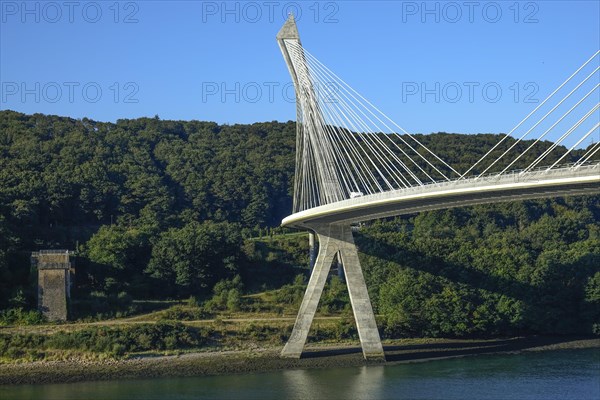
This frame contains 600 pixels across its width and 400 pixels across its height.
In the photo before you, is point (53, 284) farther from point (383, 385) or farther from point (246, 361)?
point (383, 385)

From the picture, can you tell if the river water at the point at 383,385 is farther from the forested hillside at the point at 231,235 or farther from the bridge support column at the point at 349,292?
the forested hillside at the point at 231,235

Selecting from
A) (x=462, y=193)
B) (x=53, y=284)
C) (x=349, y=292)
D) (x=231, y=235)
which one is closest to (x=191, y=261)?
(x=231, y=235)

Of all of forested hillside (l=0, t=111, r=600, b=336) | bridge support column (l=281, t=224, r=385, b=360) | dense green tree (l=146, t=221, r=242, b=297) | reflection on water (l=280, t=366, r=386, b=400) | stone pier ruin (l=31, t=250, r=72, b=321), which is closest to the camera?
reflection on water (l=280, t=366, r=386, b=400)

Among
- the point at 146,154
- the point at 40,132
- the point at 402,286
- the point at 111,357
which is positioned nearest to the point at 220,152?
the point at 146,154

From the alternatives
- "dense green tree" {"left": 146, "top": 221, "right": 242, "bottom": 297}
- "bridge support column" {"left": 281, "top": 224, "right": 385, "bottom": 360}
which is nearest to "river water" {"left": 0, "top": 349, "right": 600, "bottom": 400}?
"bridge support column" {"left": 281, "top": 224, "right": 385, "bottom": 360}

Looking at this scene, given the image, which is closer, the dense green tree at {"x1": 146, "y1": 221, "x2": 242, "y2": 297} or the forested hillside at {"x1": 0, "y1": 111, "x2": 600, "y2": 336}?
the forested hillside at {"x1": 0, "y1": 111, "x2": 600, "y2": 336}

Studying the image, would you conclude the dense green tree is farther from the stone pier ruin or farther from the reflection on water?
the reflection on water
